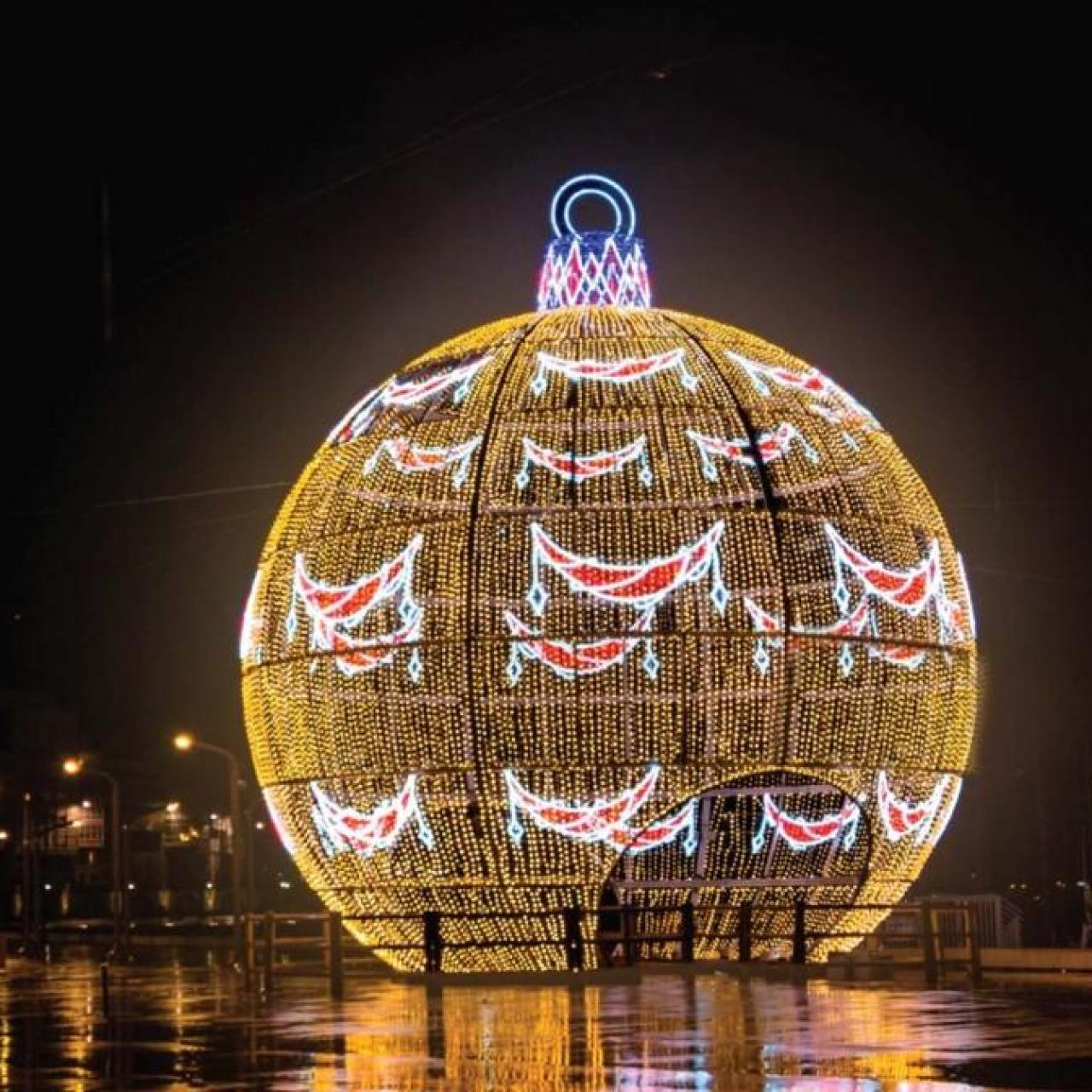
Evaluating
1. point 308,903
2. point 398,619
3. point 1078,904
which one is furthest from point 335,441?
point 308,903

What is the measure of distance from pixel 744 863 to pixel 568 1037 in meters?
9.64

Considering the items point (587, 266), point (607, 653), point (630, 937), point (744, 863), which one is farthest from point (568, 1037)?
point (587, 266)

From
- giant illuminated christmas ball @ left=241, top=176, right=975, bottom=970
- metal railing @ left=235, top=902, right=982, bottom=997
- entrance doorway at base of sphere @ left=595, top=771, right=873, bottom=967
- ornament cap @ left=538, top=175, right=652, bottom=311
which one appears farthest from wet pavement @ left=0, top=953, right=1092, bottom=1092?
ornament cap @ left=538, top=175, right=652, bottom=311

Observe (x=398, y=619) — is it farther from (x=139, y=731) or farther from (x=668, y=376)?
(x=139, y=731)

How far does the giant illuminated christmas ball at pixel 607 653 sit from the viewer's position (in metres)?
28.1

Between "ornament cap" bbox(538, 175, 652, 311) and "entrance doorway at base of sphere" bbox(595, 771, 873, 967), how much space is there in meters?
6.46

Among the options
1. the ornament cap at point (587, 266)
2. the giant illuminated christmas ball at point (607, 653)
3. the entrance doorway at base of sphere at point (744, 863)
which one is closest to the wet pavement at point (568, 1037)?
the entrance doorway at base of sphere at point (744, 863)

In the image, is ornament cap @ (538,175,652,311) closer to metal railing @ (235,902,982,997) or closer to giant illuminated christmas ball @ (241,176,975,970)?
giant illuminated christmas ball @ (241,176,975,970)

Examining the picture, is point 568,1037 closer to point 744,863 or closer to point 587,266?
point 744,863

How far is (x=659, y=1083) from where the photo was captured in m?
16.0

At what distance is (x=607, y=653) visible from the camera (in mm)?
27953

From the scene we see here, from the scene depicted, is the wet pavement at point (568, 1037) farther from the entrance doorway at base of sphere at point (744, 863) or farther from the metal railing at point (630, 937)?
the entrance doorway at base of sphere at point (744, 863)

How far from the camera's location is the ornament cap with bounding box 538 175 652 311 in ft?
104

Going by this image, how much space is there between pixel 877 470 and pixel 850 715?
3127mm
